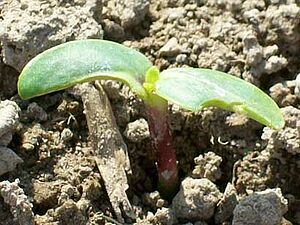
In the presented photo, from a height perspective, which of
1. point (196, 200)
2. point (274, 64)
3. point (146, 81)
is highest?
point (146, 81)

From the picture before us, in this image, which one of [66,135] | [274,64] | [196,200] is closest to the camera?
[196,200]

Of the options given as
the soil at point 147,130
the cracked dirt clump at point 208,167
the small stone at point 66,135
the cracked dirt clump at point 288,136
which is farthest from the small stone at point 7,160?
the cracked dirt clump at point 288,136

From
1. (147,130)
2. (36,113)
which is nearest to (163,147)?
(147,130)

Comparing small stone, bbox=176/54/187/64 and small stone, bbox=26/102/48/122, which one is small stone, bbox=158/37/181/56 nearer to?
small stone, bbox=176/54/187/64

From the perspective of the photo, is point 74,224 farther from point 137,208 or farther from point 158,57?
point 158,57

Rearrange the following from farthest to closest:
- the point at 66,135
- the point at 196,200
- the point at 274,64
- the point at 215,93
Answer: the point at 274,64, the point at 66,135, the point at 196,200, the point at 215,93

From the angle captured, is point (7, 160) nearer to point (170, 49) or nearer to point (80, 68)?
point (80, 68)

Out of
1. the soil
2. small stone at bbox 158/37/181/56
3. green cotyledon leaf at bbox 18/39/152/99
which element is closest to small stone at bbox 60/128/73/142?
the soil
